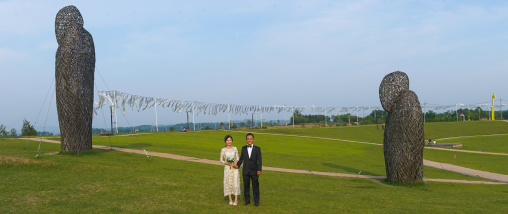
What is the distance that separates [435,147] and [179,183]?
3363cm

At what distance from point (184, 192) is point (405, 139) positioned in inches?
380

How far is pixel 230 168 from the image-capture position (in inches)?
423

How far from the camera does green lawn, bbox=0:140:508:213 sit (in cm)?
1057

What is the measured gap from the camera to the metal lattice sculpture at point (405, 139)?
16.8 metres

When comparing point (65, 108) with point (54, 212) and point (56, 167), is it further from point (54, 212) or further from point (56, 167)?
point (54, 212)

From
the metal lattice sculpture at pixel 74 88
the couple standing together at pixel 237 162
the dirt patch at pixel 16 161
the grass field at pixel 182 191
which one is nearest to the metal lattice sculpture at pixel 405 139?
the grass field at pixel 182 191

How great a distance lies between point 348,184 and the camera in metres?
16.6

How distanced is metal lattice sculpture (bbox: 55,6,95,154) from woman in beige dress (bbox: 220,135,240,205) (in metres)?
12.5

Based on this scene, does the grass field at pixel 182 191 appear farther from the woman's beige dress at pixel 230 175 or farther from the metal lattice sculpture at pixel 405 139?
the metal lattice sculpture at pixel 405 139

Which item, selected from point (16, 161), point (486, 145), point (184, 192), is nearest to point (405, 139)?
point (184, 192)

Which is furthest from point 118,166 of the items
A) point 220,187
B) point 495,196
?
point 495,196

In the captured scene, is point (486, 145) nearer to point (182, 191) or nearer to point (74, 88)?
point (182, 191)

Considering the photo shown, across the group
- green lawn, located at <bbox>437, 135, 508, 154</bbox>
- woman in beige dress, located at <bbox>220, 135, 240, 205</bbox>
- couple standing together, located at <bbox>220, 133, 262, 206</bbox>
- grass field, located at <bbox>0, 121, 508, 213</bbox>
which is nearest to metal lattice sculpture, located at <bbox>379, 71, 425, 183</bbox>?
grass field, located at <bbox>0, 121, 508, 213</bbox>

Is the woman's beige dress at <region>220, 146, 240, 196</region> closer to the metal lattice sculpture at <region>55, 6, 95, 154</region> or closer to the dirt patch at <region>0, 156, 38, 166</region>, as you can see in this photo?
the dirt patch at <region>0, 156, 38, 166</region>
